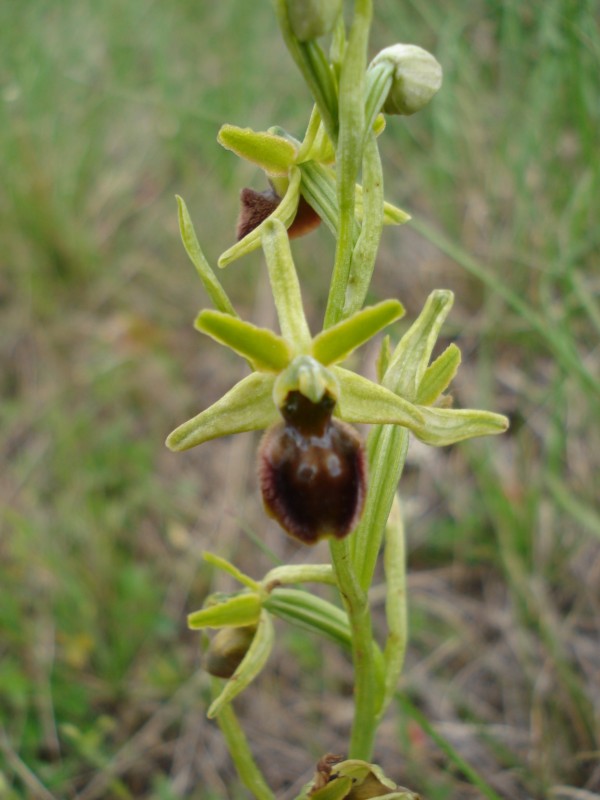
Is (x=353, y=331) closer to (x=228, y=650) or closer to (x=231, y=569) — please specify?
(x=231, y=569)

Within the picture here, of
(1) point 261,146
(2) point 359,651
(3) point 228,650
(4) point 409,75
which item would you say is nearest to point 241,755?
(3) point 228,650

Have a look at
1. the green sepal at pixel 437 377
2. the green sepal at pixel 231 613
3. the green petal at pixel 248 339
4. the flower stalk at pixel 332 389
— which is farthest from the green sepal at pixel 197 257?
the green sepal at pixel 231 613

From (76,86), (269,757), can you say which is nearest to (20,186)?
(76,86)

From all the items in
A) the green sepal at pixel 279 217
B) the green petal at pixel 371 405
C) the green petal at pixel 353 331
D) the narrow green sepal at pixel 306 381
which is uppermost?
the green sepal at pixel 279 217

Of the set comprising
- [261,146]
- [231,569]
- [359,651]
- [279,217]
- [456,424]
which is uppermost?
[261,146]

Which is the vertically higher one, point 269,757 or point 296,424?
point 296,424

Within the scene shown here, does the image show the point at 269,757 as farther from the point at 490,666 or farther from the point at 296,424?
the point at 296,424

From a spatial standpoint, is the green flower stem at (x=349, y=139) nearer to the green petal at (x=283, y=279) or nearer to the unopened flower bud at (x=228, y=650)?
the green petal at (x=283, y=279)
